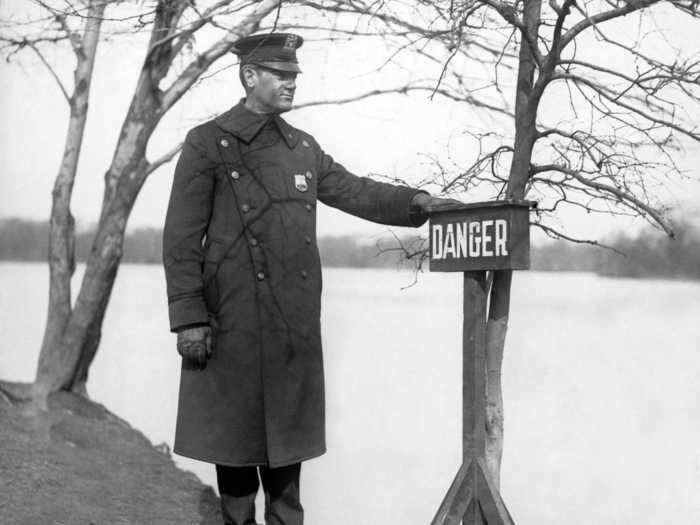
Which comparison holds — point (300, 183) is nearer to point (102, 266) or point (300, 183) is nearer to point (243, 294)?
point (243, 294)

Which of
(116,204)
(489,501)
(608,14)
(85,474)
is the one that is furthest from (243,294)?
(116,204)

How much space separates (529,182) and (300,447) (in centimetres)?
120

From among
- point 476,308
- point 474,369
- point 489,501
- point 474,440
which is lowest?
point 489,501

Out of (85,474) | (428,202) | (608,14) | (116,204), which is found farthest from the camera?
(116,204)

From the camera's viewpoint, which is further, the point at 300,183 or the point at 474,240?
the point at 300,183

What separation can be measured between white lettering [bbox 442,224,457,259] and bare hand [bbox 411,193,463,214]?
0.08 meters

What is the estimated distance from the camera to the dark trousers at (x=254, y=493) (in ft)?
10.8

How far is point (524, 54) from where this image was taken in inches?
130

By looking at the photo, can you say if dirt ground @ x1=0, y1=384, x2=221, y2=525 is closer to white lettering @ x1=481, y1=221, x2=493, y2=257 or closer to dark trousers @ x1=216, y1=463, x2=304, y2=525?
dark trousers @ x1=216, y1=463, x2=304, y2=525

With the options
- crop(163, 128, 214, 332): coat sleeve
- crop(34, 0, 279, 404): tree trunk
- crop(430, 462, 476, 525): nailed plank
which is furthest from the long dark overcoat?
crop(34, 0, 279, 404): tree trunk

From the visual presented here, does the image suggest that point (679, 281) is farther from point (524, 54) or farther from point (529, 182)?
point (524, 54)

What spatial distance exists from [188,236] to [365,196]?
24.8 inches

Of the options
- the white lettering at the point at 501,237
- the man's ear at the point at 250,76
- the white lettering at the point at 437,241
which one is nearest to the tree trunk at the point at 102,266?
the man's ear at the point at 250,76

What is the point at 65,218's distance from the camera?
5.40 m
